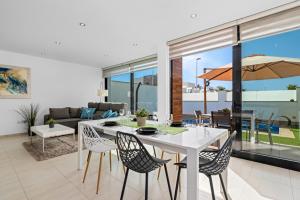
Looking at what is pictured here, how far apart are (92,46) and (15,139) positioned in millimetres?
3336

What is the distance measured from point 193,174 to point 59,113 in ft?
17.1

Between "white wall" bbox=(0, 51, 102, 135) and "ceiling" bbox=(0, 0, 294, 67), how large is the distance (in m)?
0.85

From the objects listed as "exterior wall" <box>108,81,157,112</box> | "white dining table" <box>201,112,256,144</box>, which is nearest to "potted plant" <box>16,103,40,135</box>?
"exterior wall" <box>108,81,157,112</box>

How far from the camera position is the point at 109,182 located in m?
2.25

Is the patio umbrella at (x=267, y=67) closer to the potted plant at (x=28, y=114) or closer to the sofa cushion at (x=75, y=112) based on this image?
the sofa cushion at (x=75, y=112)

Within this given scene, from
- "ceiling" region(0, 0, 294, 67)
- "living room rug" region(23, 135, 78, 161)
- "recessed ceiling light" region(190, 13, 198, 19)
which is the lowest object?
"living room rug" region(23, 135, 78, 161)

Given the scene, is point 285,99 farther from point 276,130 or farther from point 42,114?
point 42,114

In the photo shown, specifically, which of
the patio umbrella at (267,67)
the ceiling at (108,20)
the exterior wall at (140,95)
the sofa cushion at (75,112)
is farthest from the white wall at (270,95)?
the sofa cushion at (75,112)

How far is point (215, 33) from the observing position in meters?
3.22

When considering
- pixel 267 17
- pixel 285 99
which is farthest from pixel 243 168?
pixel 267 17

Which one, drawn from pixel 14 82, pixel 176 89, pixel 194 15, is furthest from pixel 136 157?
pixel 14 82

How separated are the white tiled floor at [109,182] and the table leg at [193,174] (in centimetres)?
76

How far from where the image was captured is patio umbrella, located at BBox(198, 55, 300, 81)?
8.55 ft

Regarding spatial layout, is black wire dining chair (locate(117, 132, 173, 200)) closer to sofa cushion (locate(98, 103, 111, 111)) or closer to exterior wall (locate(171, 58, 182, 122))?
exterior wall (locate(171, 58, 182, 122))
